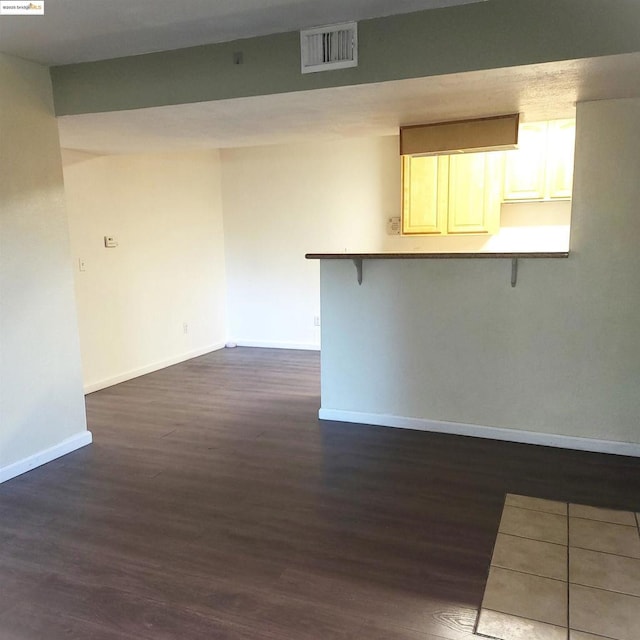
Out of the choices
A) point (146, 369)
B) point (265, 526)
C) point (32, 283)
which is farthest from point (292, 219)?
point (265, 526)

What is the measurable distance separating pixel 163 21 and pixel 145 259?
3061mm

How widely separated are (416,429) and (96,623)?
7.31ft

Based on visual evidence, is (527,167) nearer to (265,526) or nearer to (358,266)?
(358,266)

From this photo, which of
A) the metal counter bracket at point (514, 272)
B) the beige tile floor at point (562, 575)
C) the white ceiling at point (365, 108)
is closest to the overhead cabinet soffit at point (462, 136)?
the white ceiling at point (365, 108)

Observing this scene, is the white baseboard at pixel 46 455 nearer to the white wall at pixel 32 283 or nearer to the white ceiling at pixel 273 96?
the white wall at pixel 32 283

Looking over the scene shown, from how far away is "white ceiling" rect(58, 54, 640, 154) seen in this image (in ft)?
7.85

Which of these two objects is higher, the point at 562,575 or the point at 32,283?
the point at 32,283

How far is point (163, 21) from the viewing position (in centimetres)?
236

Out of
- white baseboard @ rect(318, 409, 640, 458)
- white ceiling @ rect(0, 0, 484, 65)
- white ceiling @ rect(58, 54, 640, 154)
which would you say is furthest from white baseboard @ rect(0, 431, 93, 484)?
white ceiling @ rect(0, 0, 484, 65)

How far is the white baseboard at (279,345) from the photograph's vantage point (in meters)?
6.01

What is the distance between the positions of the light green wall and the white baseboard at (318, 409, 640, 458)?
2.09 metres

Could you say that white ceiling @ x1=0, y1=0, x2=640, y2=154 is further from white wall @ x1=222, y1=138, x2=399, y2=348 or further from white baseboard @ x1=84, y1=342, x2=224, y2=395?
white baseboard @ x1=84, y1=342, x2=224, y2=395

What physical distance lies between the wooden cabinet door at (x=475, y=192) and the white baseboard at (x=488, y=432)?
77.8 inches

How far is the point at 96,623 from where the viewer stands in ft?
5.86
